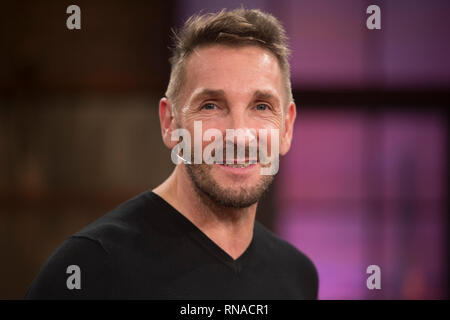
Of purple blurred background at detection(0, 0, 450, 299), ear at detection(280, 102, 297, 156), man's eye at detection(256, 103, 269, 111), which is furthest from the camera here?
purple blurred background at detection(0, 0, 450, 299)

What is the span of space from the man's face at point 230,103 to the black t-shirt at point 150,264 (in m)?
0.12

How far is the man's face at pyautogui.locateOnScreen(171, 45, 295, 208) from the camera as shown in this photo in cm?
105

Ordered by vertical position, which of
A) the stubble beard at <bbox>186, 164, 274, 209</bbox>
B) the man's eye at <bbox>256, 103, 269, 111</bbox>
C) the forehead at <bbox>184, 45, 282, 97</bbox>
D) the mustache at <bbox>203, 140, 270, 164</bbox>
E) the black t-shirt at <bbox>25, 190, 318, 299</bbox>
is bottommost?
the black t-shirt at <bbox>25, 190, 318, 299</bbox>

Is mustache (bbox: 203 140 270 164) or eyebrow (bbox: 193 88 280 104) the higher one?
eyebrow (bbox: 193 88 280 104)

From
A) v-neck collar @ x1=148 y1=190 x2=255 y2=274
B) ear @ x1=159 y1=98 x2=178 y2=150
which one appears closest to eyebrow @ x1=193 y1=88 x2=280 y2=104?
ear @ x1=159 y1=98 x2=178 y2=150

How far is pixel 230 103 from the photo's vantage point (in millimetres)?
1048

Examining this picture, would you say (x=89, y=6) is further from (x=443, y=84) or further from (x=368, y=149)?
(x=443, y=84)

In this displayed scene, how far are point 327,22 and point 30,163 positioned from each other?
159 centimetres

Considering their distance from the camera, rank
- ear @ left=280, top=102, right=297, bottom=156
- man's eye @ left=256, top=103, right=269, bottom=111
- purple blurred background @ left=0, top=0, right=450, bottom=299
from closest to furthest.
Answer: man's eye @ left=256, top=103, right=269, bottom=111 → ear @ left=280, top=102, right=297, bottom=156 → purple blurred background @ left=0, top=0, right=450, bottom=299

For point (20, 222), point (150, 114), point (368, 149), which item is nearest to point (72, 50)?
point (150, 114)

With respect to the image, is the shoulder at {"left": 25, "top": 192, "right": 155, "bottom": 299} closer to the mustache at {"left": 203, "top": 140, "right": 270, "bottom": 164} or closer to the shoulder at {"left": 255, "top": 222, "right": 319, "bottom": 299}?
the mustache at {"left": 203, "top": 140, "right": 270, "bottom": 164}

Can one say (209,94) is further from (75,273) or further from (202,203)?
(75,273)

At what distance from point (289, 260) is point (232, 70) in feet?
1.78

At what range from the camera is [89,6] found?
2484mm
